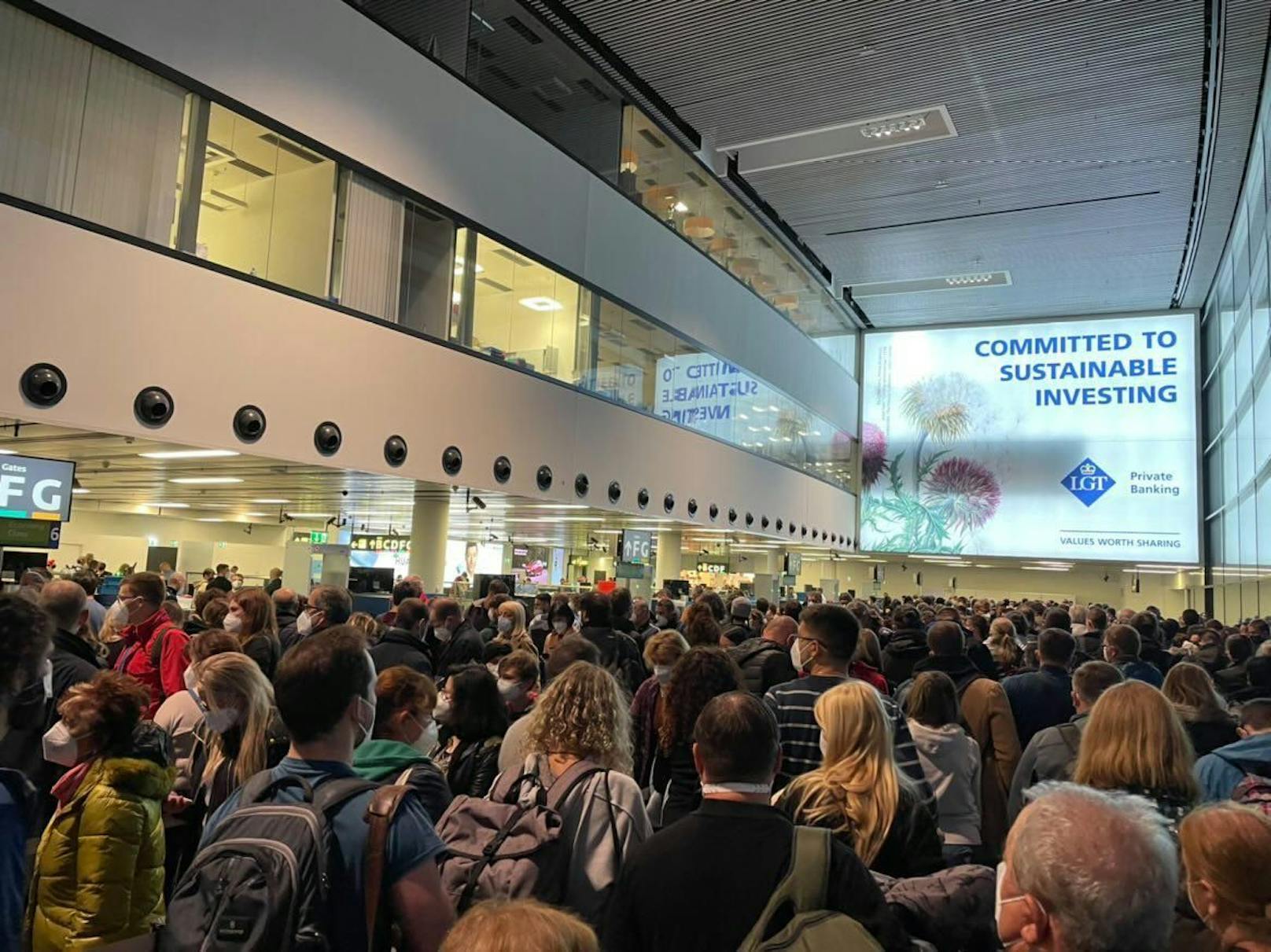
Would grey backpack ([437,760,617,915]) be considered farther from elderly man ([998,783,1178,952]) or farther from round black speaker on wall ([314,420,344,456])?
round black speaker on wall ([314,420,344,456])

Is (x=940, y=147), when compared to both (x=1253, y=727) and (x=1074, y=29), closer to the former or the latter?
(x=1074, y=29)

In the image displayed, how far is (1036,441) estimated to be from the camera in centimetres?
2892

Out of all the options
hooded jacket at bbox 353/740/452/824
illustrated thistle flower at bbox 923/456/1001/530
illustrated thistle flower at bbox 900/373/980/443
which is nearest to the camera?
hooded jacket at bbox 353/740/452/824

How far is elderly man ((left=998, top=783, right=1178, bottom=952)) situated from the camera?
150 centimetres

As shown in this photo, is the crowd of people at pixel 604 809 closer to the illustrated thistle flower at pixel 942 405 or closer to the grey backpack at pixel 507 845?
the grey backpack at pixel 507 845

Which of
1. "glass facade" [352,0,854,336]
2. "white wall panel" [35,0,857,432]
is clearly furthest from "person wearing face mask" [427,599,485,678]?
"glass facade" [352,0,854,336]

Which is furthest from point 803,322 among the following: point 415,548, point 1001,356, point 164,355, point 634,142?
point 164,355

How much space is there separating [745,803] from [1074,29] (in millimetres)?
15927

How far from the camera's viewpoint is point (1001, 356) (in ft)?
97.8

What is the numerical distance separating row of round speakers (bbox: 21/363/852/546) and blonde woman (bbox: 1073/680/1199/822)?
8360 mm

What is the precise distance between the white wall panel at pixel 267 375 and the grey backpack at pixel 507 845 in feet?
23.5

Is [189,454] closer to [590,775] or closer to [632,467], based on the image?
[632,467]

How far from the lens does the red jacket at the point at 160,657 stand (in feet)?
16.9

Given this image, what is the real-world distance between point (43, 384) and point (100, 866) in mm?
6677
